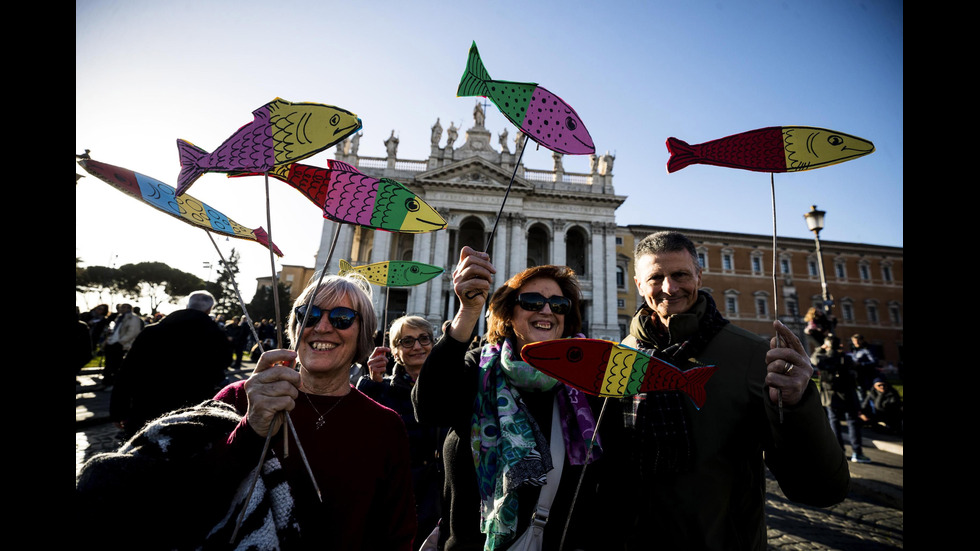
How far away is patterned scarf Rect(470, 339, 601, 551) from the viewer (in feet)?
5.02

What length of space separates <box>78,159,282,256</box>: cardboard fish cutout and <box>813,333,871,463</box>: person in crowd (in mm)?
7372

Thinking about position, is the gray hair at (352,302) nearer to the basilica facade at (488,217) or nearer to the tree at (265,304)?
the basilica facade at (488,217)

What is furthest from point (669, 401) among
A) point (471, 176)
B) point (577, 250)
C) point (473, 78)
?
point (577, 250)

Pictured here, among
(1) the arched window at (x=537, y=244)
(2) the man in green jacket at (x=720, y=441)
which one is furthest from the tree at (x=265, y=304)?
(2) the man in green jacket at (x=720, y=441)

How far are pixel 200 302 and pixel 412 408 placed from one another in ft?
7.92

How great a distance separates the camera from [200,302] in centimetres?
362

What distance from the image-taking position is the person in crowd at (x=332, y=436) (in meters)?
1.08

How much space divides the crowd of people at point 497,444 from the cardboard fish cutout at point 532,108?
54cm

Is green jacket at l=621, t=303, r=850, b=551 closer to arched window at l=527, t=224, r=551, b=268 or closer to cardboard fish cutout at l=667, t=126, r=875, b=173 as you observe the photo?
cardboard fish cutout at l=667, t=126, r=875, b=173

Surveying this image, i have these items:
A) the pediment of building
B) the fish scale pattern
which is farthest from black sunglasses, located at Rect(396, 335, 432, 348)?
the pediment of building
